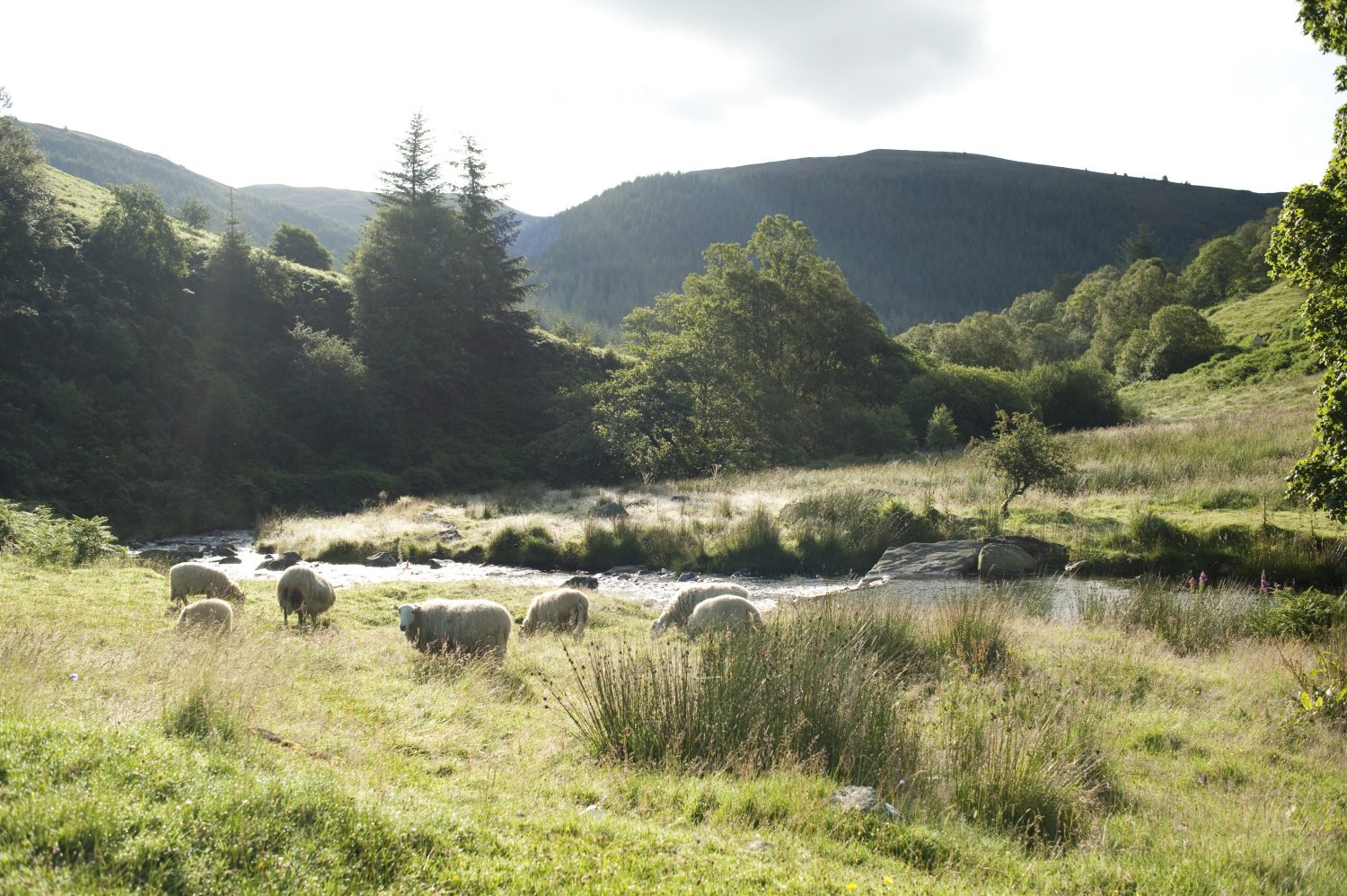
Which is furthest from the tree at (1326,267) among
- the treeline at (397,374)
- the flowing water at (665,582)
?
the treeline at (397,374)

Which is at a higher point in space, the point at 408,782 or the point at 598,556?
the point at 408,782

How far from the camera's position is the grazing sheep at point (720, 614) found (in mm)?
12016

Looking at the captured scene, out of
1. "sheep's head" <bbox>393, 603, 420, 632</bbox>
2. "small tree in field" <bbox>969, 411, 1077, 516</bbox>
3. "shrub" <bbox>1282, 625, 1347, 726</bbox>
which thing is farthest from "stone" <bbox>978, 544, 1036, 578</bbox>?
"sheep's head" <bbox>393, 603, 420, 632</bbox>

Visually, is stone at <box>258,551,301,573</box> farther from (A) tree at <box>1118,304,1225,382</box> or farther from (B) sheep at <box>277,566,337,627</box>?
(A) tree at <box>1118,304,1225,382</box>

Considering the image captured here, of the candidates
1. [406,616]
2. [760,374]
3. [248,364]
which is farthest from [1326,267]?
[248,364]

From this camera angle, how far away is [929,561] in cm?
1997

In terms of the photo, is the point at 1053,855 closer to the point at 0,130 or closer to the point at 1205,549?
the point at 1205,549

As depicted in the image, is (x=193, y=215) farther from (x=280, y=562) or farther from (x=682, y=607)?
(x=682, y=607)

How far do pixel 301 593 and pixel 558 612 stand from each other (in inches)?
185

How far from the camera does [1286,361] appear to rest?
45.6 metres

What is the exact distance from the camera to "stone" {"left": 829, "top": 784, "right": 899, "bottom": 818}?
6.10 metres

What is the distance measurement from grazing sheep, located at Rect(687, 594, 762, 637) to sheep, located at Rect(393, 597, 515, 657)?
2.97 meters

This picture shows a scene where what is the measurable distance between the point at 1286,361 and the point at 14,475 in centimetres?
6474

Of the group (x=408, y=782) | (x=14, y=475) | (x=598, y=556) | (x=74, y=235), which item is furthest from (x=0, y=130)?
(x=408, y=782)
